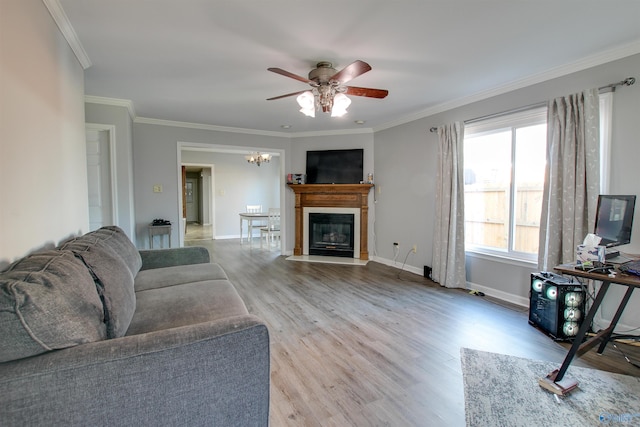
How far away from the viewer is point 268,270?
470 cm

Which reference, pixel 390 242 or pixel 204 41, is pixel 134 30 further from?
pixel 390 242

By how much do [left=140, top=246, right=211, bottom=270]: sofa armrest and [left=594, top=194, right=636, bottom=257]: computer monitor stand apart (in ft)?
11.0

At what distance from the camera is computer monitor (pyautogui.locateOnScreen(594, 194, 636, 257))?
7.23 ft

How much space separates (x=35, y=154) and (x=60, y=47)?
0.94 m

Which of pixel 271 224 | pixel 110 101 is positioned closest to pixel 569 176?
pixel 110 101

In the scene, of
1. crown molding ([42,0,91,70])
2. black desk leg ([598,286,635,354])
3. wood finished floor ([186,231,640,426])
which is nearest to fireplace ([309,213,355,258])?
wood finished floor ([186,231,640,426])

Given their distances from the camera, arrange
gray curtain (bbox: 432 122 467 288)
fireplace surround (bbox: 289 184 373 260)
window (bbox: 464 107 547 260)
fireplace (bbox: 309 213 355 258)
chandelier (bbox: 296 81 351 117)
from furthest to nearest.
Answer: fireplace (bbox: 309 213 355 258), fireplace surround (bbox: 289 184 373 260), gray curtain (bbox: 432 122 467 288), window (bbox: 464 107 547 260), chandelier (bbox: 296 81 351 117)

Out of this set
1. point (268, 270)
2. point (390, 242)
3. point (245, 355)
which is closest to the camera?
point (245, 355)

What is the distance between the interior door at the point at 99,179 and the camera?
368 centimetres

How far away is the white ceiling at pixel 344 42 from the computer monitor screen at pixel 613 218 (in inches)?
43.7

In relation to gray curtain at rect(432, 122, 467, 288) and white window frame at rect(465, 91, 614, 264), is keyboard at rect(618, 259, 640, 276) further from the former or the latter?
gray curtain at rect(432, 122, 467, 288)

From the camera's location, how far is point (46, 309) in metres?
0.98

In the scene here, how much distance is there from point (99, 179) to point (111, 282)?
2925mm

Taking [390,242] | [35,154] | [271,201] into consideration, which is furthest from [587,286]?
[271,201]
